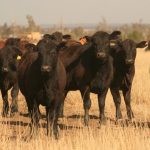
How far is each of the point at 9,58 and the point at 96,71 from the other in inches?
97.6

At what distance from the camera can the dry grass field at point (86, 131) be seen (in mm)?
7715

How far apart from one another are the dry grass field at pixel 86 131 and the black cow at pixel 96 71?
2.04ft

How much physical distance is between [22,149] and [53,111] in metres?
1.71

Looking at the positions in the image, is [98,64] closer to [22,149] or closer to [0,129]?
[0,129]

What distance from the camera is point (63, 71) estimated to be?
974cm

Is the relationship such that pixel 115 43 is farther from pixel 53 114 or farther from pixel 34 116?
pixel 34 116

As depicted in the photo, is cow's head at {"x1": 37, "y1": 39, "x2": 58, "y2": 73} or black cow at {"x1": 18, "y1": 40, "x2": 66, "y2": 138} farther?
black cow at {"x1": 18, "y1": 40, "x2": 66, "y2": 138}

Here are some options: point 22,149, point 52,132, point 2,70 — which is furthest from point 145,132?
point 2,70

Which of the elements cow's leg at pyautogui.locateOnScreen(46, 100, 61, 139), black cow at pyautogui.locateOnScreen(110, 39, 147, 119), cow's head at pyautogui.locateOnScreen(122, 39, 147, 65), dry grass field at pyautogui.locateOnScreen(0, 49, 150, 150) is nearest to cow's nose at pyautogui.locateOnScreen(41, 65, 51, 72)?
cow's leg at pyautogui.locateOnScreen(46, 100, 61, 139)

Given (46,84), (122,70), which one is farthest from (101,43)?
(46,84)

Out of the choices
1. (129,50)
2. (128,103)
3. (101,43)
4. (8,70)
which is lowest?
(128,103)

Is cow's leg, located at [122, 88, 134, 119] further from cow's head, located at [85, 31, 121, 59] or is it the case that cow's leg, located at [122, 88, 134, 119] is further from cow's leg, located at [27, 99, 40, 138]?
cow's leg, located at [27, 99, 40, 138]

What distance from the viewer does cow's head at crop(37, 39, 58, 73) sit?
29.1ft

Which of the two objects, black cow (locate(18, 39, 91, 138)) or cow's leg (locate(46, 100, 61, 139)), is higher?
black cow (locate(18, 39, 91, 138))
